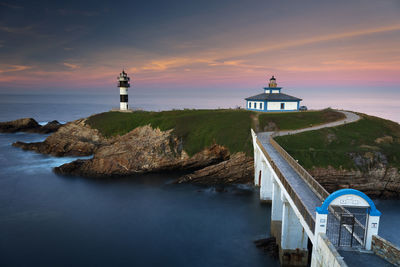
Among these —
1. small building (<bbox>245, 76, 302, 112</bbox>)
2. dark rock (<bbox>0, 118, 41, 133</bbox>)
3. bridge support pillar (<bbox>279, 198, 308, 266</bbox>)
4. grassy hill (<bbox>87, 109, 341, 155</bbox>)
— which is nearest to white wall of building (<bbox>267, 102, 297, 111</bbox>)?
small building (<bbox>245, 76, 302, 112</bbox>)

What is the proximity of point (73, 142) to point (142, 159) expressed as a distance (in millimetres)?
21194

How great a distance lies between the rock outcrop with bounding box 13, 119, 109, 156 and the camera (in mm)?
53822

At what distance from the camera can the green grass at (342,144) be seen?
115 feet

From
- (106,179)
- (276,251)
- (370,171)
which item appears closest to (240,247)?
(276,251)

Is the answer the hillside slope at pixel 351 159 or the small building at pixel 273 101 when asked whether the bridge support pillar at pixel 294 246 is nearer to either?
the hillside slope at pixel 351 159

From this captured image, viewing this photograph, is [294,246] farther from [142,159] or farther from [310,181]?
[142,159]

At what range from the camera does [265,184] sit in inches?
1227

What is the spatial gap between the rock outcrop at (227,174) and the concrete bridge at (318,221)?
13.9 meters

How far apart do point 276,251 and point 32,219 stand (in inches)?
1026

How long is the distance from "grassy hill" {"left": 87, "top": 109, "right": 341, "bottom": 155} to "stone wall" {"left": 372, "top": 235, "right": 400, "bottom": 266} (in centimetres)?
2903

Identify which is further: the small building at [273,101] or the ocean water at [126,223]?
the small building at [273,101]

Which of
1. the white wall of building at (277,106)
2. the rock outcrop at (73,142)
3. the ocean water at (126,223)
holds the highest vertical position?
the white wall of building at (277,106)

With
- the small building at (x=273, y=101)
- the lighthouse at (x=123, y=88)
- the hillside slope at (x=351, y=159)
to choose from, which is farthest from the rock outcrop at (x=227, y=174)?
the lighthouse at (x=123, y=88)

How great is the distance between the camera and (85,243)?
929 inches
